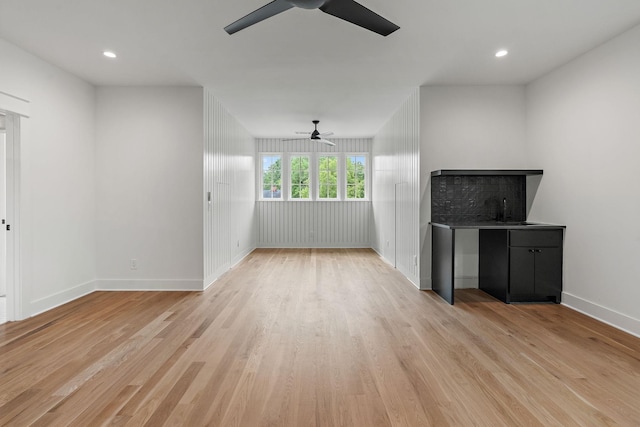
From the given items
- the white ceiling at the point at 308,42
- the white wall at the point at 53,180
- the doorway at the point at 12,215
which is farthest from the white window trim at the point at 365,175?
the doorway at the point at 12,215

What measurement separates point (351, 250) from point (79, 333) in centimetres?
623

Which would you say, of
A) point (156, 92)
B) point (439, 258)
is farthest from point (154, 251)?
point (439, 258)

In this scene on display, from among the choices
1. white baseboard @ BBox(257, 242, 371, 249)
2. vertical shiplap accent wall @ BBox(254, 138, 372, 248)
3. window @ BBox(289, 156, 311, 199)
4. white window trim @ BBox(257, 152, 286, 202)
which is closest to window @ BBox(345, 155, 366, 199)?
vertical shiplap accent wall @ BBox(254, 138, 372, 248)

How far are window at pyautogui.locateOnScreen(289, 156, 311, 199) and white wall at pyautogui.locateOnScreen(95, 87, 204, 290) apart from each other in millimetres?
4547

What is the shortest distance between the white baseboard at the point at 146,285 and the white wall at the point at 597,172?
15.1 ft

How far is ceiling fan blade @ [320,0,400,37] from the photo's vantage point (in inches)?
87.7

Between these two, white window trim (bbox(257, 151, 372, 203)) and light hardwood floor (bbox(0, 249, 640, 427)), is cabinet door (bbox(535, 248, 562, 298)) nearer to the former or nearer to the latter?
light hardwood floor (bbox(0, 249, 640, 427))

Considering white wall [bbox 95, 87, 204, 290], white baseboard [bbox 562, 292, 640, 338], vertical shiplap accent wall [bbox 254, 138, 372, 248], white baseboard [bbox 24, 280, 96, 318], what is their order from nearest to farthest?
white baseboard [bbox 562, 292, 640, 338] < white baseboard [bbox 24, 280, 96, 318] < white wall [bbox 95, 87, 204, 290] < vertical shiplap accent wall [bbox 254, 138, 372, 248]

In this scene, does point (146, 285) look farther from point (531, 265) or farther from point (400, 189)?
point (531, 265)

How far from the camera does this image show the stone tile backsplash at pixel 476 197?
15.5ft

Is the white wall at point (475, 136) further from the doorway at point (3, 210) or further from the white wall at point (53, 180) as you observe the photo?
the doorway at point (3, 210)

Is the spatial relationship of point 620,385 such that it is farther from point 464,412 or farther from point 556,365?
point 464,412

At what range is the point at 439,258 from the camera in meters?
4.43

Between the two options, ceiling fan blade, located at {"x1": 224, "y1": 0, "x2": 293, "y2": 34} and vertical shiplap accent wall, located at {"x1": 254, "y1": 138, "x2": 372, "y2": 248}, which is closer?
ceiling fan blade, located at {"x1": 224, "y1": 0, "x2": 293, "y2": 34}
